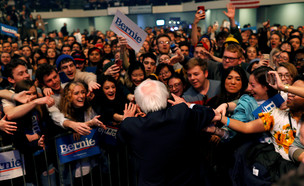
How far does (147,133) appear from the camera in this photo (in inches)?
86.9

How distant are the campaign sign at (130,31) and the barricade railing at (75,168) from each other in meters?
2.01

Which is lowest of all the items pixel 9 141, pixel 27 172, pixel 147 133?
pixel 27 172

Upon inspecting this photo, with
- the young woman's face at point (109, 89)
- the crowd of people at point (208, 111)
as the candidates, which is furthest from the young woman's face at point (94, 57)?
the young woman's face at point (109, 89)

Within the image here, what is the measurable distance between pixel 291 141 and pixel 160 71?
100 inches

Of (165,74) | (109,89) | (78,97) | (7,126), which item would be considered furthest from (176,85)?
(7,126)

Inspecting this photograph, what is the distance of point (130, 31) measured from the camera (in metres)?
4.66

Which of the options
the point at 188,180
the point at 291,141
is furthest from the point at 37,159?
the point at 291,141

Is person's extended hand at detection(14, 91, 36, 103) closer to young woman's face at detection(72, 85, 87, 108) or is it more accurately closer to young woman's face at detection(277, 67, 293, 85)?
young woman's face at detection(72, 85, 87, 108)

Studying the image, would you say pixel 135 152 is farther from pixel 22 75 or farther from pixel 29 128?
pixel 22 75

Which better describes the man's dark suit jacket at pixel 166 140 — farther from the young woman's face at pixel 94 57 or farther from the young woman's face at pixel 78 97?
the young woman's face at pixel 94 57

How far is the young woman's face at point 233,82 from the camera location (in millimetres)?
3455

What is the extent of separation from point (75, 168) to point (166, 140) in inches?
62.2

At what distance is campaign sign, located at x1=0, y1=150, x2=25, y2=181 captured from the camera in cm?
296

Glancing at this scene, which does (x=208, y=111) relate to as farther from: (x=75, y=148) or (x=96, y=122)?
(x=75, y=148)
